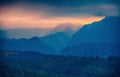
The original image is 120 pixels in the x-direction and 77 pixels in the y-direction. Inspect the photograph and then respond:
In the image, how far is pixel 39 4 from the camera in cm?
931

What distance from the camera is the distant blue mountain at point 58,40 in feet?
30.5

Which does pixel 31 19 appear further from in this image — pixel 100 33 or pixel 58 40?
pixel 100 33

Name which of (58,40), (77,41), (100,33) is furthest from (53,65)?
(100,33)

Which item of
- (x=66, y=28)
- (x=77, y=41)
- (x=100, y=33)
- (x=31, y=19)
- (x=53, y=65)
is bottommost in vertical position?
(x=53, y=65)

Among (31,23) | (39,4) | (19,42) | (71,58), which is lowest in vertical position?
(71,58)

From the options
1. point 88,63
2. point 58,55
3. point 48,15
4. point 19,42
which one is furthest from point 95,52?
point 19,42

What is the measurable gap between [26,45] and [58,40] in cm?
112

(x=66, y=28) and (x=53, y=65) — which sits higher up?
(x=66, y=28)

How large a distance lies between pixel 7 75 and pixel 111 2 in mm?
4380

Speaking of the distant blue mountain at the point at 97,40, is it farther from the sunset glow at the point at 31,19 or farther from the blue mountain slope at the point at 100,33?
the sunset glow at the point at 31,19

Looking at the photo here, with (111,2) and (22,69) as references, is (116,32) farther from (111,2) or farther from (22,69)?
(22,69)

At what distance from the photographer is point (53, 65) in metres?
9.85

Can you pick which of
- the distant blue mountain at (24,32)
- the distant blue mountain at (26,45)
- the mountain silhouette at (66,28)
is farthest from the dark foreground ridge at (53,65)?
the mountain silhouette at (66,28)

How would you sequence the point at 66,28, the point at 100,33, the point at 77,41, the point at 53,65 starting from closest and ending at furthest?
the point at 66,28 < the point at 100,33 < the point at 77,41 < the point at 53,65
